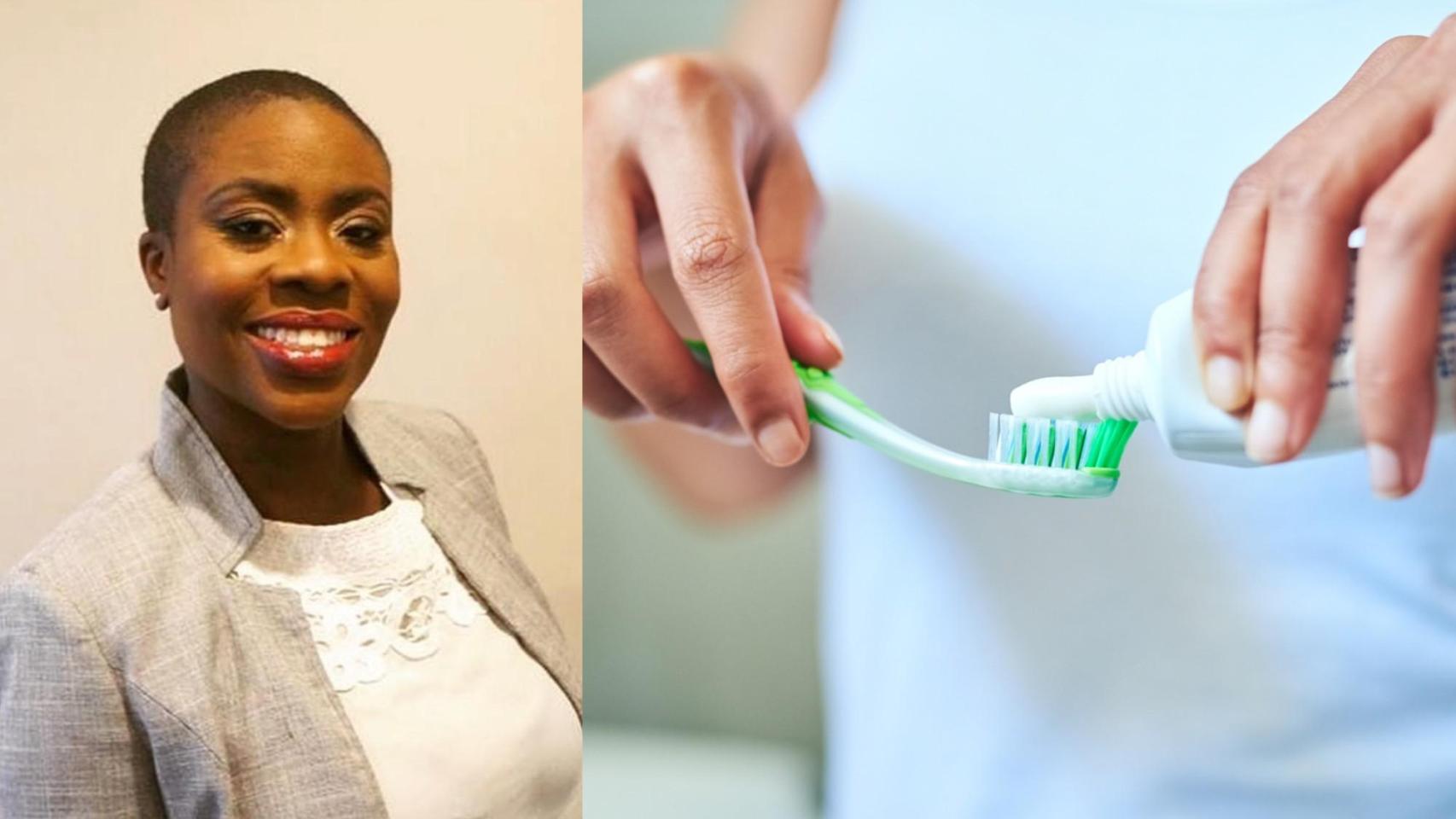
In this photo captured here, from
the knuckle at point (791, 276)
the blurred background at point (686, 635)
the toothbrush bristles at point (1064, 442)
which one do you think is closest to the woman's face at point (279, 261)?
the blurred background at point (686, 635)

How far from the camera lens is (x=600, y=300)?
0.63 metres

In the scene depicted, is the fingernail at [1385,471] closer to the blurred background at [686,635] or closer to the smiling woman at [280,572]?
the blurred background at [686,635]

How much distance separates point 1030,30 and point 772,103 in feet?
0.41

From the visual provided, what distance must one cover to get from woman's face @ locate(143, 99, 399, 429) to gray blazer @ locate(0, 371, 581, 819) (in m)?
0.05

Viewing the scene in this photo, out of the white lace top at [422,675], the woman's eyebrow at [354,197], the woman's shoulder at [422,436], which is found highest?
the woman's eyebrow at [354,197]

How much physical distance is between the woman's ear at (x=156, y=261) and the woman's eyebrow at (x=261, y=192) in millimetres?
66

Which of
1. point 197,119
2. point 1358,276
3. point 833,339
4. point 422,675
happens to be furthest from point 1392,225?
point 197,119

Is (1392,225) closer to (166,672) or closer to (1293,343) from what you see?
(1293,343)

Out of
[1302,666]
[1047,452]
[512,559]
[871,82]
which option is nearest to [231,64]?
[512,559]

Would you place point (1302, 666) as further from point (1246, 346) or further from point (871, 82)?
point (871, 82)

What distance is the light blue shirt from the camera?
0.49 meters

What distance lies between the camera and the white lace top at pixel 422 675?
0.78 meters

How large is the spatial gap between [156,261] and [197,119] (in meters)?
0.10

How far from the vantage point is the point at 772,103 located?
60cm
